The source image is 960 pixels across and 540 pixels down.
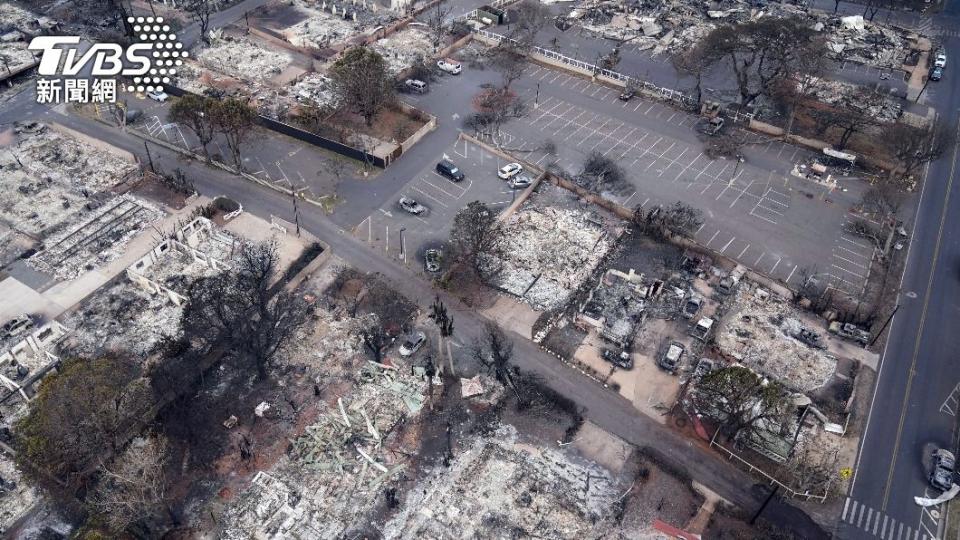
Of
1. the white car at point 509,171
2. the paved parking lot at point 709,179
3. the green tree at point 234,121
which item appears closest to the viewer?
the paved parking lot at point 709,179

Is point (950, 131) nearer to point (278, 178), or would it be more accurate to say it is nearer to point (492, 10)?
point (492, 10)

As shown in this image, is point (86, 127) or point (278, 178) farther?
point (86, 127)

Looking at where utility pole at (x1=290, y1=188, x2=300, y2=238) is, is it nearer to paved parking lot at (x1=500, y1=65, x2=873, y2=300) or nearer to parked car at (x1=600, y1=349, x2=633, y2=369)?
paved parking lot at (x1=500, y1=65, x2=873, y2=300)

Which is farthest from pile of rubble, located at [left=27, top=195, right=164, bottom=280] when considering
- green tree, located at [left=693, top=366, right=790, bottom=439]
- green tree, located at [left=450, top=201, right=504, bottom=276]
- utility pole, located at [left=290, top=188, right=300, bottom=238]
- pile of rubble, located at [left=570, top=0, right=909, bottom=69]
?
pile of rubble, located at [left=570, top=0, right=909, bottom=69]

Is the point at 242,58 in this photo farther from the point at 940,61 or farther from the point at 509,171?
the point at 940,61

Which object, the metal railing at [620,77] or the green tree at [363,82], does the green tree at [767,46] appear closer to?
the metal railing at [620,77]

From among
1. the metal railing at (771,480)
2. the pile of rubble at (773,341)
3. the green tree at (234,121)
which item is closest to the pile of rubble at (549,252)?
the pile of rubble at (773,341)

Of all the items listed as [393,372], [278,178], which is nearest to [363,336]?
[393,372]
